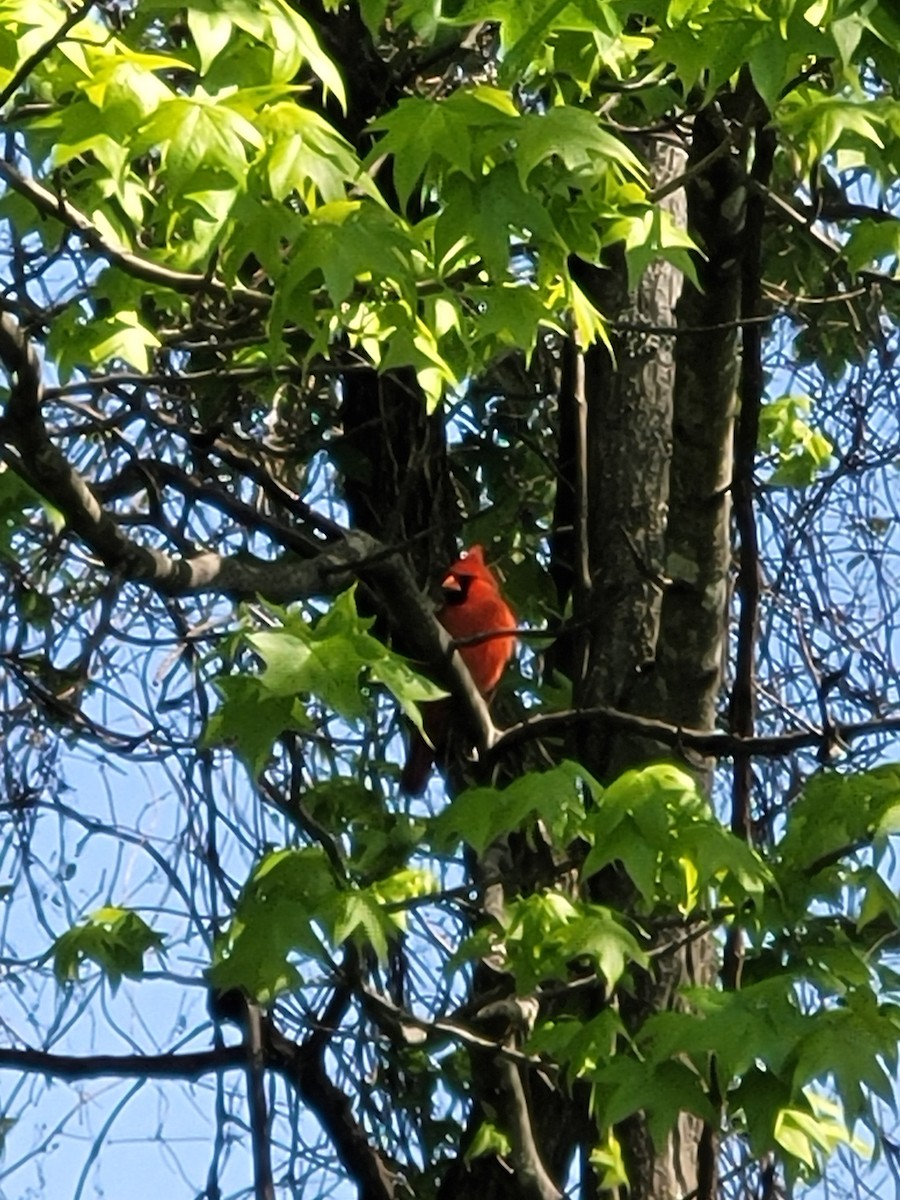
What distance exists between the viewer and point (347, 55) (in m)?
3.87

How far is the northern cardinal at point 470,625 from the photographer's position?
14.0ft

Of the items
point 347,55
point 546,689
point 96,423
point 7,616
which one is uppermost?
point 347,55

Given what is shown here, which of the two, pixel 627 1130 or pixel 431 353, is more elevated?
pixel 431 353

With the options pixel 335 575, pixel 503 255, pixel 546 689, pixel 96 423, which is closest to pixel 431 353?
pixel 503 255

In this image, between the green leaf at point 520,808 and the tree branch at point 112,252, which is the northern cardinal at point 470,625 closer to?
the green leaf at point 520,808

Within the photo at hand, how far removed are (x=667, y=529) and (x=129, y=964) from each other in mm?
1179

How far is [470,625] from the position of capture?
4703 millimetres

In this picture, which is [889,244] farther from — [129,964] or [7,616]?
[7,616]

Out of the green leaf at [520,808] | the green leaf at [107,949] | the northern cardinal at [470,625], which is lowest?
the green leaf at [520,808]

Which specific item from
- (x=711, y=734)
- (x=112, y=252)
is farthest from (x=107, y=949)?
(x=112, y=252)

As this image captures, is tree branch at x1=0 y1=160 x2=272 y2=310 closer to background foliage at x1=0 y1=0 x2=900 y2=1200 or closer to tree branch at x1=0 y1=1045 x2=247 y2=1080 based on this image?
background foliage at x1=0 y1=0 x2=900 y2=1200

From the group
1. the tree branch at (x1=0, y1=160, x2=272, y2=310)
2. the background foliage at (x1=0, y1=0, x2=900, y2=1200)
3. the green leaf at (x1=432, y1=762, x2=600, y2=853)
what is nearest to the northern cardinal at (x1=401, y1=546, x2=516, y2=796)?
the background foliage at (x1=0, y1=0, x2=900, y2=1200)

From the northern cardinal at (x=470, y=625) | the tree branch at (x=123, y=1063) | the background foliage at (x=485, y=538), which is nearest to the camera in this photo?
the background foliage at (x=485, y=538)

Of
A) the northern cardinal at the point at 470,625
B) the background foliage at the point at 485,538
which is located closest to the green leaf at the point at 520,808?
the background foliage at the point at 485,538
